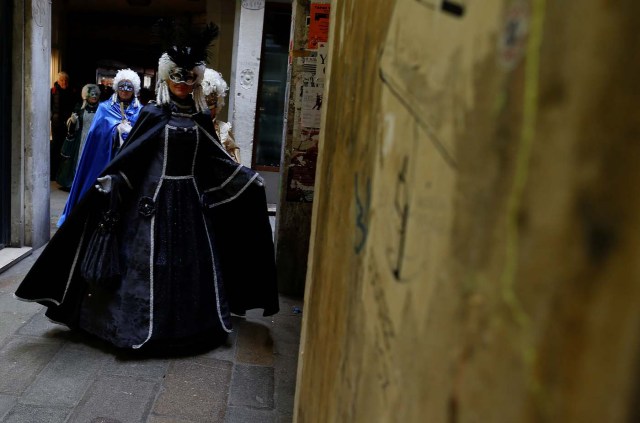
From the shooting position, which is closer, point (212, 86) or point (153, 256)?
point (153, 256)

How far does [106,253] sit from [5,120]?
2.43m

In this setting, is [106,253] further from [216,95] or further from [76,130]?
[76,130]

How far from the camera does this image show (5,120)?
5.17 m

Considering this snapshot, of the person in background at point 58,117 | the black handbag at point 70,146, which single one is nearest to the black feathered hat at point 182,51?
the black handbag at point 70,146

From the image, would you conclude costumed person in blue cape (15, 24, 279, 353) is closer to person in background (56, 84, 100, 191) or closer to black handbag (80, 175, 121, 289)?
black handbag (80, 175, 121, 289)

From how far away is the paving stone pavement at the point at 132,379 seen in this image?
2980 mm

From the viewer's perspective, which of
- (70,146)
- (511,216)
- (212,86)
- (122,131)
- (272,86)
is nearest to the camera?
(511,216)

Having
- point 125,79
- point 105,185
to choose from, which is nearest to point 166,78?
point 105,185

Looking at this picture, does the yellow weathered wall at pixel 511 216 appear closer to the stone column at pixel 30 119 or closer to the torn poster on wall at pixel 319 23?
the torn poster on wall at pixel 319 23

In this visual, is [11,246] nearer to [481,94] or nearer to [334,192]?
[334,192]

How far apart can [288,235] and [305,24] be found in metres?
1.65

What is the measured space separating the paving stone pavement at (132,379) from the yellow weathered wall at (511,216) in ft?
8.21

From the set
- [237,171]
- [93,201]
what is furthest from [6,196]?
[237,171]

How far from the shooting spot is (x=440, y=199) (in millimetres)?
587
